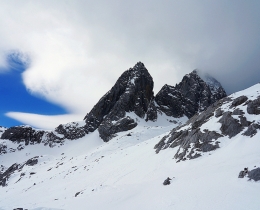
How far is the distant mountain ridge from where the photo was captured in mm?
80438

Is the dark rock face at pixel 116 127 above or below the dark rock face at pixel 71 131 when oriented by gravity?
below

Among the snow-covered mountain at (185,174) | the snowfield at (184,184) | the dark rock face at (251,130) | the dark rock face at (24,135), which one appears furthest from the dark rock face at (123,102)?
the dark rock face at (251,130)

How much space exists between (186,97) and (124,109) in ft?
164

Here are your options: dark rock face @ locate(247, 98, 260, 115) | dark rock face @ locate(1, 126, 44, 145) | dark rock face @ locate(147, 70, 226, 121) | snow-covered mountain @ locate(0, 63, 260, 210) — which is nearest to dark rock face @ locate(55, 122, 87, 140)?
dark rock face @ locate(1, 126, 44, 145)

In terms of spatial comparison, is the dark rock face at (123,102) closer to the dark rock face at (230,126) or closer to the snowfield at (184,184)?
the snowfield at (184,184)

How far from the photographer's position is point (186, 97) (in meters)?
114

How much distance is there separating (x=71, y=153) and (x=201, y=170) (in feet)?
203

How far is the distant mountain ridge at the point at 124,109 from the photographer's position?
8044 cm

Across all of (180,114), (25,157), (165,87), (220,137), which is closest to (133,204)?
(220,137)

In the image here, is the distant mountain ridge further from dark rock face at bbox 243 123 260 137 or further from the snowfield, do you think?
dark rock face at bbox 243 123 260 137

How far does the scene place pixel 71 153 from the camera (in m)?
69.4

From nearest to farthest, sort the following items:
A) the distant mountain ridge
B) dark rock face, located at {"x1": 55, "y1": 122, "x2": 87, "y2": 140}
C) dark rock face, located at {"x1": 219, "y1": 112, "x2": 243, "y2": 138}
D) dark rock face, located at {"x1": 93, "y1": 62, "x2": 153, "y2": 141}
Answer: dark rock face, located at {"x1": 219, "y1": 112, "x2": 243, "y2": 138} → dark rock face, located at {"x1": 93, "y1": 62, "x2": 153, "y2": 141} → the distant mountain ridge → dark rock face, located at {"x1": 55, "y1": 122, "x2": 87, "y2": 140}

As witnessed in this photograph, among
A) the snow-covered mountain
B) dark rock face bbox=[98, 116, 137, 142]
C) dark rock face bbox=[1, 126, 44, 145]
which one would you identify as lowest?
the snow-covered mountain

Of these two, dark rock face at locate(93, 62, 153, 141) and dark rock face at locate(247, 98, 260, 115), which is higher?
dark rock face at locate(93, 62, 153, 141)
